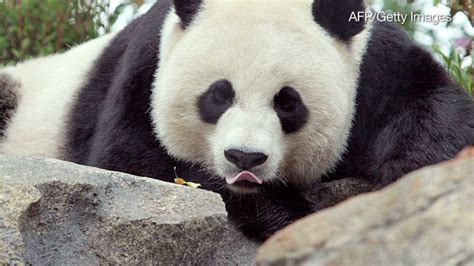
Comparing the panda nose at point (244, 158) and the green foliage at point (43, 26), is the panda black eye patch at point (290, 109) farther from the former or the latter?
the green foliage at point (43, 26)

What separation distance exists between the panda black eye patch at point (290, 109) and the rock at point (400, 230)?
249 cm

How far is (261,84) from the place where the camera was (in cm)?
425

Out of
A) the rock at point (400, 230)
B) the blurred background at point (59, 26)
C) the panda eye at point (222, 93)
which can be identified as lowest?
the blurred background at point (59, 26)

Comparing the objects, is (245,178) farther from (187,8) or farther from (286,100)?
(187,8)

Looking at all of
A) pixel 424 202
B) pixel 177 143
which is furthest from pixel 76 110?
pixel 424 202

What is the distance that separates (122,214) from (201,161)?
49.9 inches

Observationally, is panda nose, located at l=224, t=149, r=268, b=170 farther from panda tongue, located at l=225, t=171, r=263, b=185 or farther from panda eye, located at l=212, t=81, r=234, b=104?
panda eye, located at l=212, t=81, r=234, b=104

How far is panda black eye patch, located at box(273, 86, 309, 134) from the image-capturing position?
14.1 feet

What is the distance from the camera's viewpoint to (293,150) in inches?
177

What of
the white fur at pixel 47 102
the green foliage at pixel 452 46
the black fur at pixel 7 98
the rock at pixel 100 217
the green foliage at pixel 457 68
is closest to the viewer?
the rock at pixel 100 217

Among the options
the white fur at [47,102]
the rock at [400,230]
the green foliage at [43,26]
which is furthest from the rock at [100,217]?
the green foliage at [43,26]

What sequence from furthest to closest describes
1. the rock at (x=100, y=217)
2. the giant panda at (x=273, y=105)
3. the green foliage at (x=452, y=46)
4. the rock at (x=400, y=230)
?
the green foliage at (x=452, y=46) < the giant panda at (x=273, y=105) < the rock at (x=100, y=217) < the rock at (x=400, y=230)

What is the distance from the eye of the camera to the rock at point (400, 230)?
173 cm

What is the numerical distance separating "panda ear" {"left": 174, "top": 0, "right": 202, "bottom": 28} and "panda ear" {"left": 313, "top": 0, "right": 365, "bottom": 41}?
1.89ft
